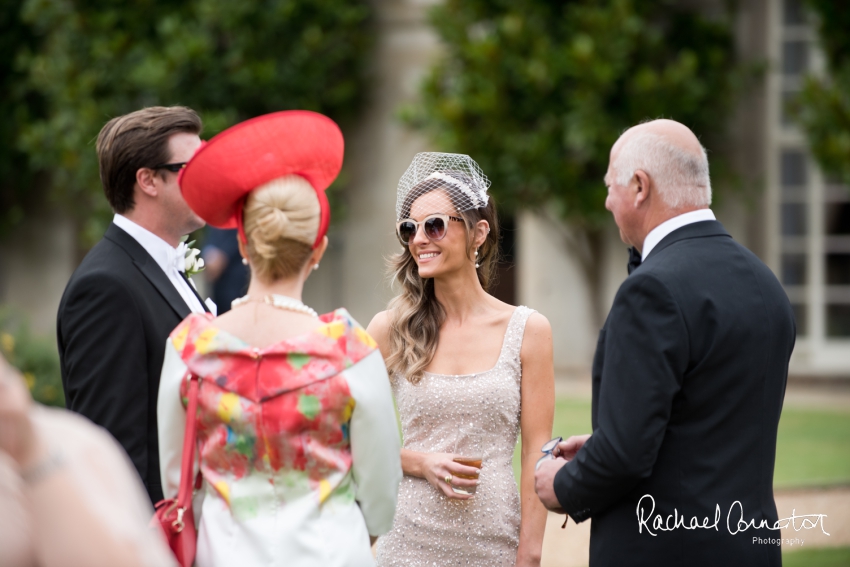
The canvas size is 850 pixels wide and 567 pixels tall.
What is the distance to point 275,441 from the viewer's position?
2.07m

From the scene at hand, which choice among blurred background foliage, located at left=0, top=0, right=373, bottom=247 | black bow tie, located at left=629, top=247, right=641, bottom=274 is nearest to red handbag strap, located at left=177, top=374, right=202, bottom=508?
black bow tie, located at left=629, top=247, right=641, bottom=274

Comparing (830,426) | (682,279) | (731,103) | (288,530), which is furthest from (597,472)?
(731,103)

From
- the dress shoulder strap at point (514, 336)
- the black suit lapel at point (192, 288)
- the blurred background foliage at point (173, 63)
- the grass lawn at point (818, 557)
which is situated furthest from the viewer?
the blurred background foliage at point (173, 63)

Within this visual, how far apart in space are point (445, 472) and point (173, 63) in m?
11.2

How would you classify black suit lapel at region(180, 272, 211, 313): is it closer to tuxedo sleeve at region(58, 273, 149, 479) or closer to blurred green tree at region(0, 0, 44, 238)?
tuxedo sleeve at region(58, 273, 149, 479)

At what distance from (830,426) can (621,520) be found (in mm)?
7266

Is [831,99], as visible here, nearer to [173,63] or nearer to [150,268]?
[173,63]

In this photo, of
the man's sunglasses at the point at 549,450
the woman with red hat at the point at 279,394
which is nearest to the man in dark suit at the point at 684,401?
the man's sunglasses at the point at 549,450

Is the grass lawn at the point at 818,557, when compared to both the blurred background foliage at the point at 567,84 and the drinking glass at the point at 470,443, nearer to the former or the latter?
the drinking glass at the point at 470,443

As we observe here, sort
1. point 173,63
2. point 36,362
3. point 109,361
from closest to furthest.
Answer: point 109,361 < point 36,362 < point 173,63

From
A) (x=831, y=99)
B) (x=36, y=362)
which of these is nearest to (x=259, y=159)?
(x=36, y=362)

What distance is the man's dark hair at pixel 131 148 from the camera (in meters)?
2.88

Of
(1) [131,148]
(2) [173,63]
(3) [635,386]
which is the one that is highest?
(2) [173,63]

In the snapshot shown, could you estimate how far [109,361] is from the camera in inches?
102
